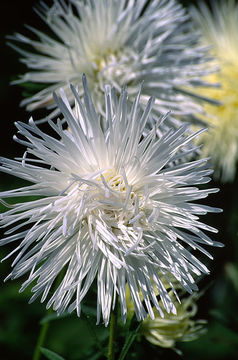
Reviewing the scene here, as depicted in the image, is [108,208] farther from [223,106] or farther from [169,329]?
[223,106]

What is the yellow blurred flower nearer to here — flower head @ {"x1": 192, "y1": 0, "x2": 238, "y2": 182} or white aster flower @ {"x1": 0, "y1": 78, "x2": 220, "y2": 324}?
white aster flower @ {"x1": 0, "y1": 78, "x2": 220, "y2": 324}

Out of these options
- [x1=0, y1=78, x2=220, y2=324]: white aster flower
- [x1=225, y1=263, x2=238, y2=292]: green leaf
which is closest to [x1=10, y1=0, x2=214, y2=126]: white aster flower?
[x1=0, y1=78, x2=220, y2=324]: white aster flower

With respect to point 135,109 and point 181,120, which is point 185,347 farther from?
point 135,109

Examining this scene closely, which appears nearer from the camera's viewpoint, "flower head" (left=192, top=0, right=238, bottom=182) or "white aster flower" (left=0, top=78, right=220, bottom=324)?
"white aster flower" (left=0, top=78, right=220, bottom=324)

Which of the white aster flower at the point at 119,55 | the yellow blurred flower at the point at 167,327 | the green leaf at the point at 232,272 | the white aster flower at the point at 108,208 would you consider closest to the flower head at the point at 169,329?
the yellow blurred flower at the point at 167,327

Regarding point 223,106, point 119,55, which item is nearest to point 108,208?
point 119,55

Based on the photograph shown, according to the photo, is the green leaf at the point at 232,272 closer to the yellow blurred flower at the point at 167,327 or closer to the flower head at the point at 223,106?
the flower head at the point at 223,106
